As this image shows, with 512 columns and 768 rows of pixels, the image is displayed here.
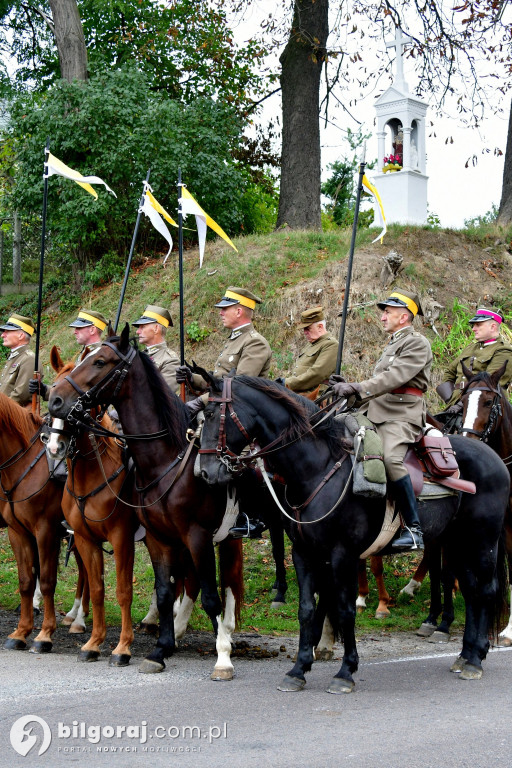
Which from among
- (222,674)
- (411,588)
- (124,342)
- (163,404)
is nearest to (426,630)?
(411,588)

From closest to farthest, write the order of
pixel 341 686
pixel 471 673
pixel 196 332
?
pixel 341 686 < pixel 471 673 < pixel 196 332

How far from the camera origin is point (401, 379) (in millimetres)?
7293

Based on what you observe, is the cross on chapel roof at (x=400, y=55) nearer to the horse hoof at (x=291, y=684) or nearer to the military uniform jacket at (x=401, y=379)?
the military uniform jacket at (x=401, y=379)

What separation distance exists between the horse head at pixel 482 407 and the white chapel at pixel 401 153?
923 centimetres

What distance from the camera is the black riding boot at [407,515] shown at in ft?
23.0

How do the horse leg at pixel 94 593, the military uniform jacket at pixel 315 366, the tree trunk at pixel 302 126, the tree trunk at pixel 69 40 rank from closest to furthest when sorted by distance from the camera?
the horse leg at pixel 94 593 < the military uniform jacket at pixel 315 366 < the tree trunk at pixel 302 126 < the tree trunk at pixel 69 40

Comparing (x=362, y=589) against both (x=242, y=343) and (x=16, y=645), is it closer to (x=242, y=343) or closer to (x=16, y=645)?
(x=242, y=343)

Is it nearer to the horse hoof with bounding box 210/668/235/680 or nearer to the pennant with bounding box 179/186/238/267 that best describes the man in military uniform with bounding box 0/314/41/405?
the pennant with bounding box 179/186/238/267

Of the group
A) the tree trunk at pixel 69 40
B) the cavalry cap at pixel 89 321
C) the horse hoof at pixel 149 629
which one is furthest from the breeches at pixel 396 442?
the tree trunk at pixel 69 40

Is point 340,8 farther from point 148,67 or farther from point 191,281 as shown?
point 191,281

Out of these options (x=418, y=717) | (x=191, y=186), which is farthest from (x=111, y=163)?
(x=418, y=717)

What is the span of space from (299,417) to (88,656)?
2.81 metres

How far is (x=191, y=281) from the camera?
17125mm

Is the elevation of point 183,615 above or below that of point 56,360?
below
